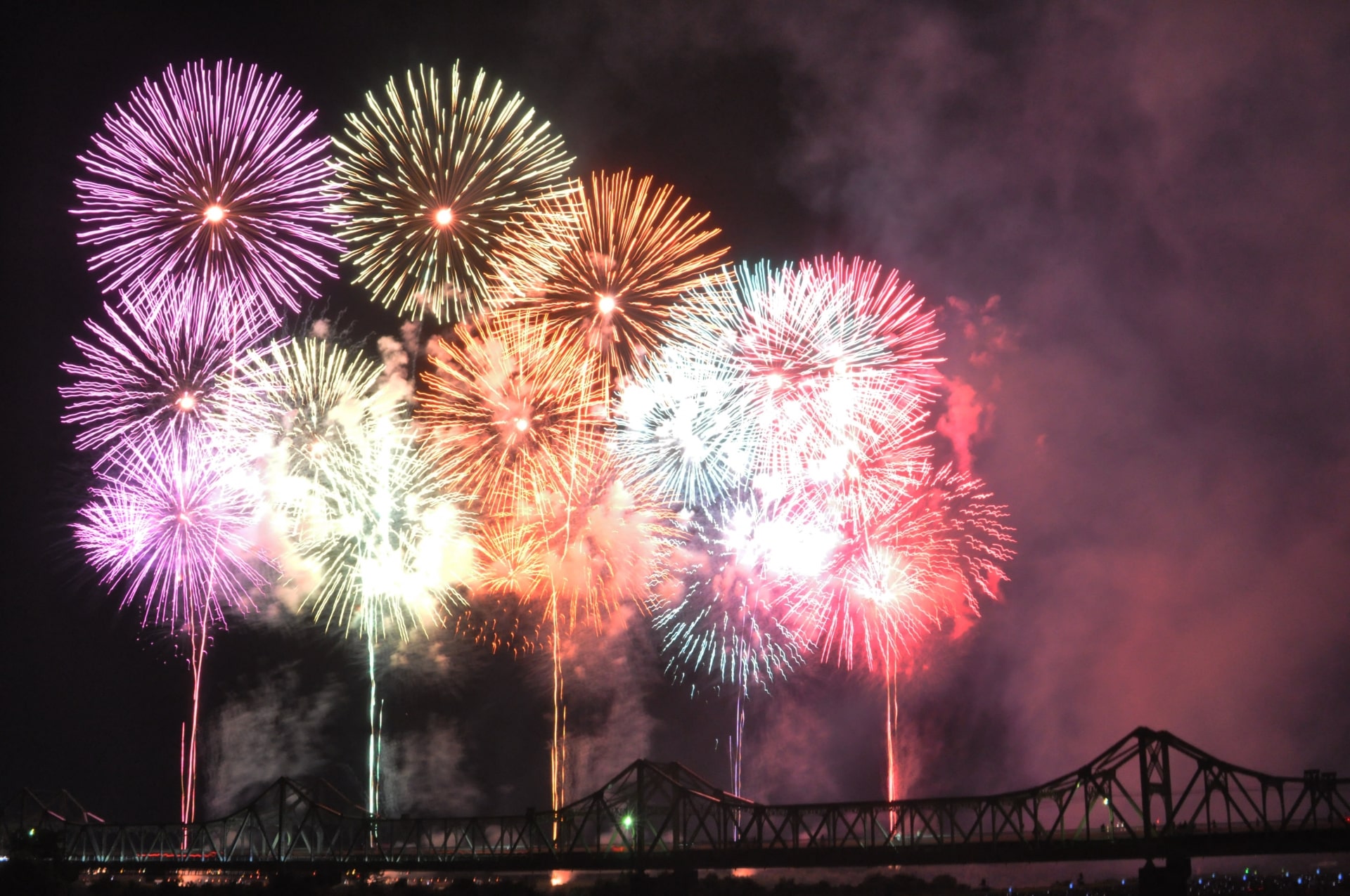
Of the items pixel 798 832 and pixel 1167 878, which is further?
pixel 798 832

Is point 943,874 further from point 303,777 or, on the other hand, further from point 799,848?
point 303,777

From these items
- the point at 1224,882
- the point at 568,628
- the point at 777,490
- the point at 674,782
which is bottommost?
the point at 1224,882

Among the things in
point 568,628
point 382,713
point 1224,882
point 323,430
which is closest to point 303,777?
point 382,713

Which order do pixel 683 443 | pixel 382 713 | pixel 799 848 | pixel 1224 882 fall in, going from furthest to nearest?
pixel 1224 882, pixel 382 713, pixel 799 848, pixel 683 443
